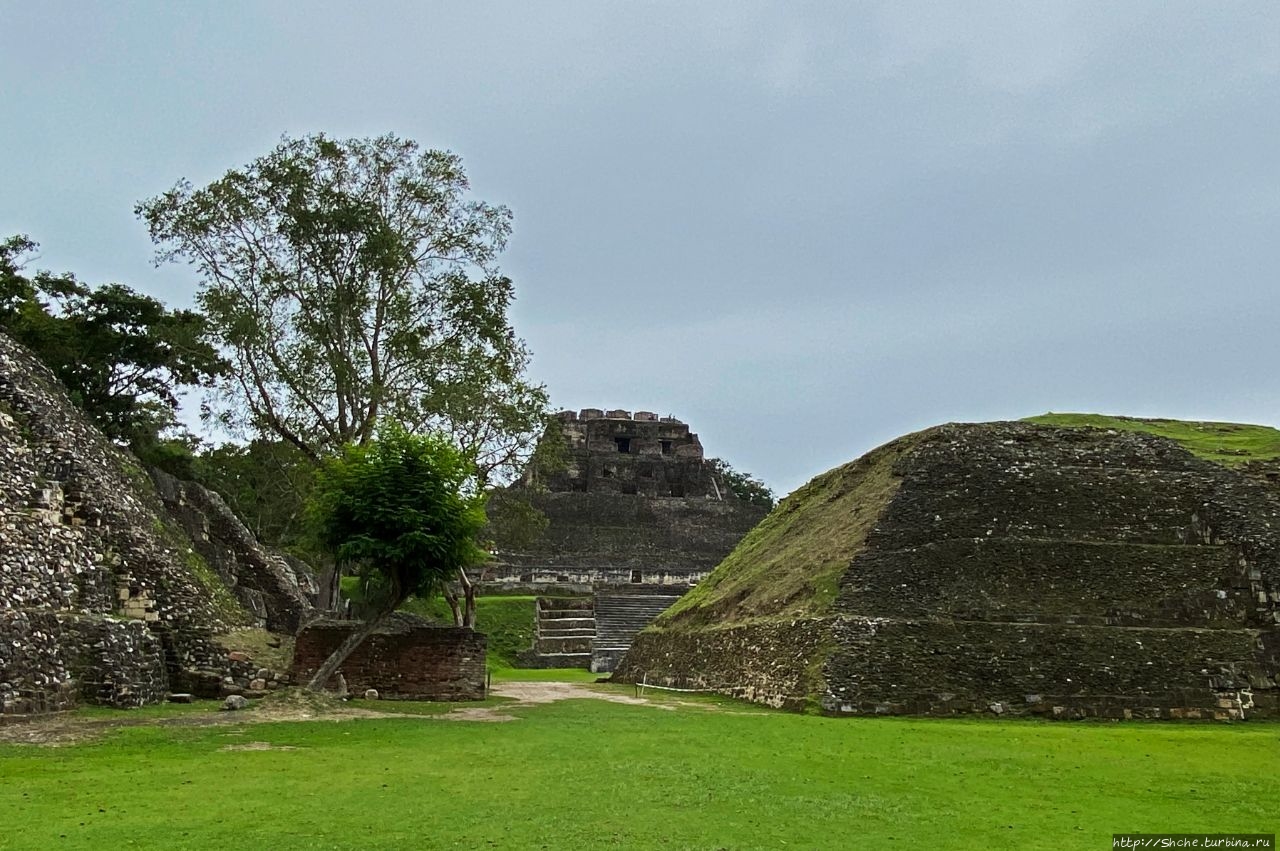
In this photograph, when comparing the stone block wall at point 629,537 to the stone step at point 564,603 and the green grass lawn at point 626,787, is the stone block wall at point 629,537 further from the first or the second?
the green grass lawn at point 626,787

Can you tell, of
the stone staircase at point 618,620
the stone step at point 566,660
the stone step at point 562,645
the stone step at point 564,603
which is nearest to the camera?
the stone staircase at point 618,620

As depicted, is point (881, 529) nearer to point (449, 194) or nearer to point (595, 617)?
point (449, 194)

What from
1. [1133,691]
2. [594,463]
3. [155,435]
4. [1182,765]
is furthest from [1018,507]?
[594,463]

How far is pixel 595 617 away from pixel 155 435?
13841mm

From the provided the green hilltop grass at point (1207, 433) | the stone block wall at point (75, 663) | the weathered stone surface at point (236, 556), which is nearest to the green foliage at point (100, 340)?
the weathered stone surface at point (236, 556)

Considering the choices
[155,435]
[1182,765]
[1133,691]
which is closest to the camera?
[1182,765]

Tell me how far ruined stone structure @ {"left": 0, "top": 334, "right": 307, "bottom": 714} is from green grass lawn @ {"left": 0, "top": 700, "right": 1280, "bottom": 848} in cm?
208

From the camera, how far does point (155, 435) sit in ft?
92.8

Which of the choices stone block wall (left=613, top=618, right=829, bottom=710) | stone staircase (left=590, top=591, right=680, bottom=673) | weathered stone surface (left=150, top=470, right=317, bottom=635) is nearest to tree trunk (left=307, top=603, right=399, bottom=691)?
weathered stone surface (left=150, top=470, right=317, bottom=635)

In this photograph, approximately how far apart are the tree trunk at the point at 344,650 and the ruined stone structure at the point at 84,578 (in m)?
1.36

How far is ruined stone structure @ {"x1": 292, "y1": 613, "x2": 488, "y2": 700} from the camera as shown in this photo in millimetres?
16125

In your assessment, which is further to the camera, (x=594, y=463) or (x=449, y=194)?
(x=594, y=463)

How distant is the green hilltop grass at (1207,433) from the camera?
829 inches

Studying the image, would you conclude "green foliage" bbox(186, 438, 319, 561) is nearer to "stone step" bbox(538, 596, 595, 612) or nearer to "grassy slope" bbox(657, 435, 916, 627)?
"stone step" bbox(538, 596, 595, 612)
